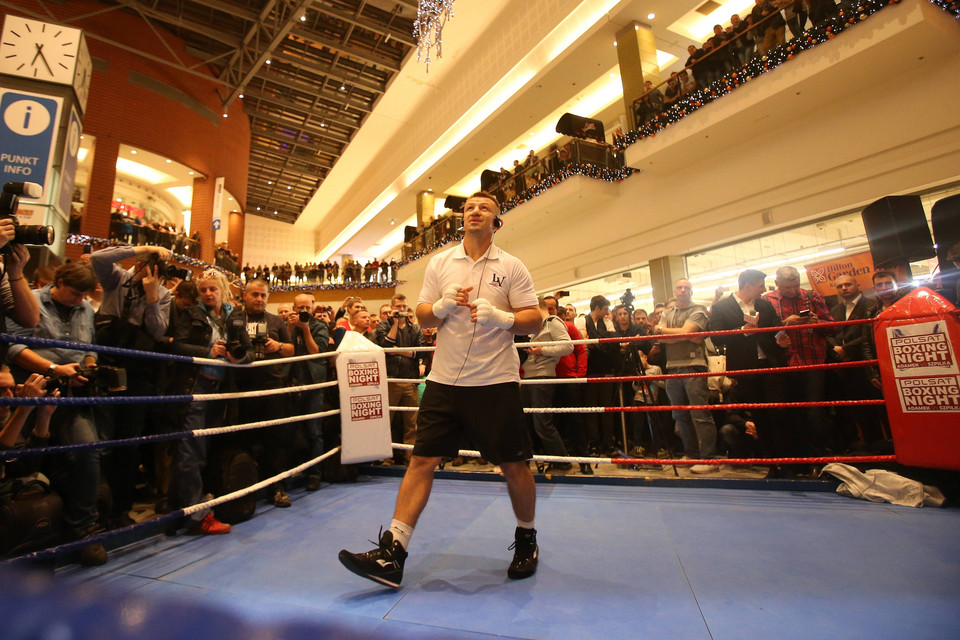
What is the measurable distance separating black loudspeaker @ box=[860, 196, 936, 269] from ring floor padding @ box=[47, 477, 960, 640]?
322 centimetres

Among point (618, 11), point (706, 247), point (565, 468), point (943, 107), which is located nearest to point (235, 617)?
point (565, 468)

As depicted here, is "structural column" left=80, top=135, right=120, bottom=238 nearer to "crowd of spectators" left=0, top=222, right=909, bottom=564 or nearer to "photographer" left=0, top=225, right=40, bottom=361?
"crowd of spectators" left=0, top=222, right=909, bottom=564

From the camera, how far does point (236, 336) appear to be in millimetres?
2824

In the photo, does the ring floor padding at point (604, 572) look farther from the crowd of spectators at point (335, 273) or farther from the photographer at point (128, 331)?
the crowd of spectators at point (335, 273)

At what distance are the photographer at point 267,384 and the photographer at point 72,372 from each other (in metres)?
0.83

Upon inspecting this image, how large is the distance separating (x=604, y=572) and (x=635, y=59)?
933cm

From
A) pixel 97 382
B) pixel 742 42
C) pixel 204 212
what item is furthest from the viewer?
pixel 204 212

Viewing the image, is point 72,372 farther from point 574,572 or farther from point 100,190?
point 100,190

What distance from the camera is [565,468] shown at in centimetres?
372

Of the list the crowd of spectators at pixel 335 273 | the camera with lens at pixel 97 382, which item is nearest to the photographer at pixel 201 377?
the camera with lens at pixel 97 382

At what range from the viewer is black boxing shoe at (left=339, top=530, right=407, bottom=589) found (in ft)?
5.09

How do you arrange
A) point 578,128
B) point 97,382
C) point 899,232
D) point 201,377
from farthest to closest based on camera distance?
point 578,128 → point 899,232 → point 201,377 → point 97,382

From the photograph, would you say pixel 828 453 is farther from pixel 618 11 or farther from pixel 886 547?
pixel 618 11

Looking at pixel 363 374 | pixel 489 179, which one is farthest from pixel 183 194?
pixel 363 374
